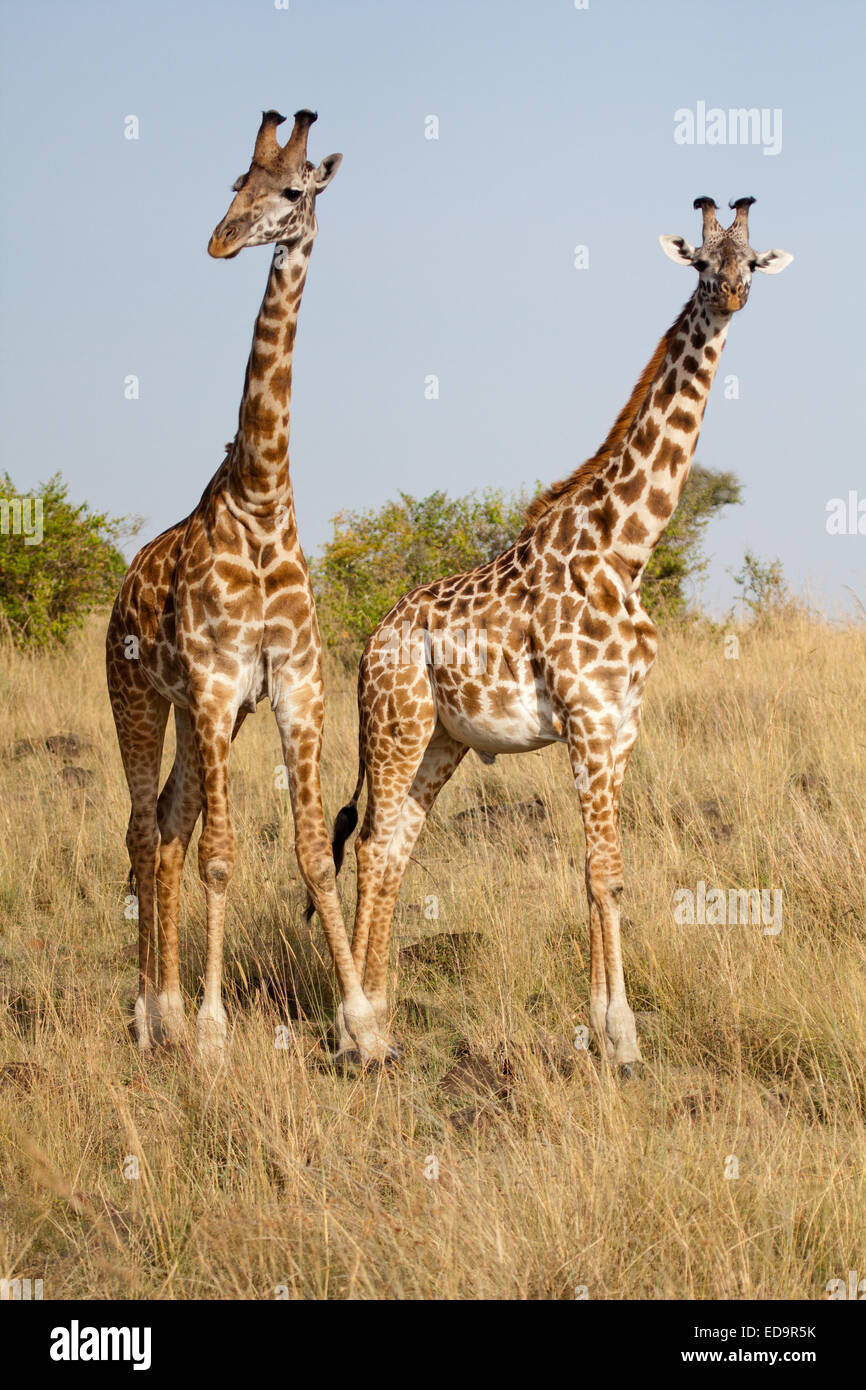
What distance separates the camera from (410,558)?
14.2 meters

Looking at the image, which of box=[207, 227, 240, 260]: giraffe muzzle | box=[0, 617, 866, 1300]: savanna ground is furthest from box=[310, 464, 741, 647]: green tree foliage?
box=[207, 227, 240, 260]: giraffe muzzle

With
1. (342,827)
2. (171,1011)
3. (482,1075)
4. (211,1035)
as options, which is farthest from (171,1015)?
(482,1075)

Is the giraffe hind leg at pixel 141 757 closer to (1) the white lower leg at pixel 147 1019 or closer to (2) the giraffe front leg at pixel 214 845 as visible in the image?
(1) the white lower leg at pixel 147 1019

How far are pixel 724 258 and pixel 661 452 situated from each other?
83 centimetres

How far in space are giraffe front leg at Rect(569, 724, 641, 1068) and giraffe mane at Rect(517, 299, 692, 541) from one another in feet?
3.98

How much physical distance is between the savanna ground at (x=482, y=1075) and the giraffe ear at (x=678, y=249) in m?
2.99

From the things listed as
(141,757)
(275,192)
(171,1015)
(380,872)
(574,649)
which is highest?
(275,192)

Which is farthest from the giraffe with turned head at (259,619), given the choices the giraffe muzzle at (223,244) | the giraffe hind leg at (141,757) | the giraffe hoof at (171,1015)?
the giraffe hind leg at (141,757)

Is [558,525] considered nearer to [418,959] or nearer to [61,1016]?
[418,959]

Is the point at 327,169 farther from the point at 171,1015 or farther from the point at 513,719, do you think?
the point at 171,1015

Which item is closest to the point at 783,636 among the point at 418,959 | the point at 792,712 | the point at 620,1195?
the point at 792,712

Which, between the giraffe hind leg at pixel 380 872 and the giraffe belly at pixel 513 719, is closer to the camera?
the giraffe belly at pixel 513 719

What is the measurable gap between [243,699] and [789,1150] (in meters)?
2.81

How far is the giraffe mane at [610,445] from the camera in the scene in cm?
573
